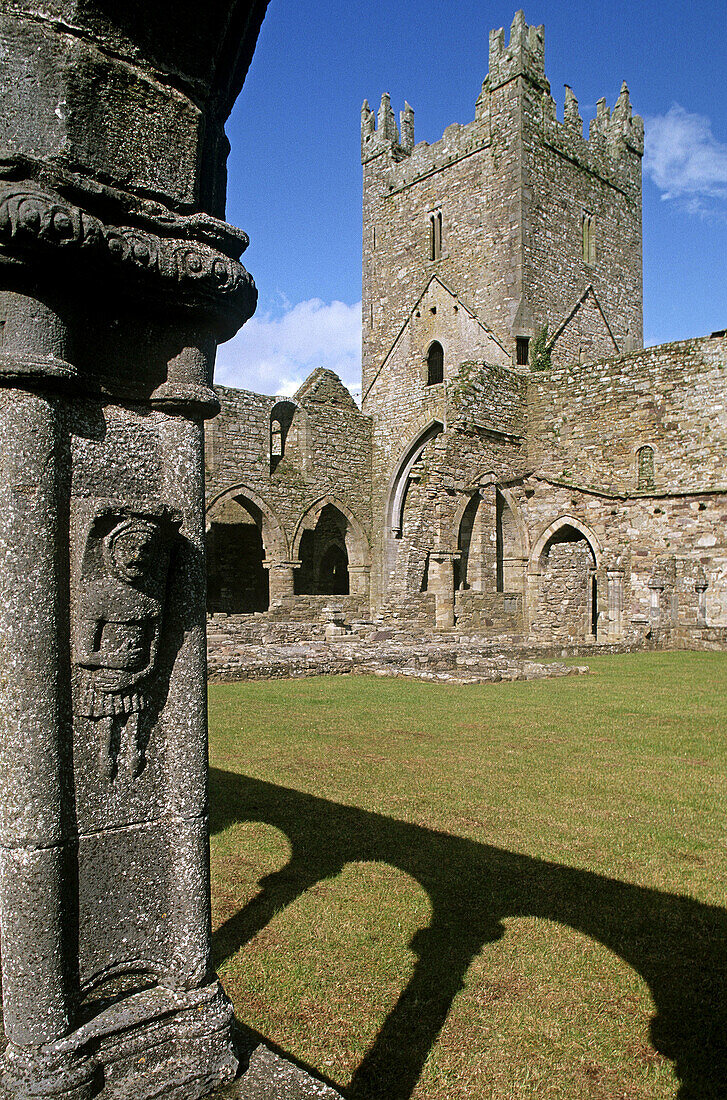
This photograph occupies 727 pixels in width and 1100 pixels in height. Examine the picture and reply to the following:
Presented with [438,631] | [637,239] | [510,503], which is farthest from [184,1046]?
[637,239]

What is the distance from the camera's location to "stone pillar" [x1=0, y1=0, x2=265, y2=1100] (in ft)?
5.22

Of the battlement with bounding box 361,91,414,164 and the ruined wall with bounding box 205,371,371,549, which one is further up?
the battlement with bounding box 361,91,414,164

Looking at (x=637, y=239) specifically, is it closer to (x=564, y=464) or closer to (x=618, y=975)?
(x=564, y=464)

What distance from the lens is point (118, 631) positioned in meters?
1.68

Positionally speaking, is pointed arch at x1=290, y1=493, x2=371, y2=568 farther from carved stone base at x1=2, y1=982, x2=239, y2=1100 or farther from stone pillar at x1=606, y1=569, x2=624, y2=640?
carved stone base at x1=2, y1=982, x2=239, y2=1100

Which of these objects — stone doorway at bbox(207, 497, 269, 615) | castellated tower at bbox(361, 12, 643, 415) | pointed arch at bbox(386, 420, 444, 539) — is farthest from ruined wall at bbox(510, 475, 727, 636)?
stone doorway at bbox(207, 497, 269, 615)

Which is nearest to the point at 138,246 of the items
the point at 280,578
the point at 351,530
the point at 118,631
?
the point at 118,631

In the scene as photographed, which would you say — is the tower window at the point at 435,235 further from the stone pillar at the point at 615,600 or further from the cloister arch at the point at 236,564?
the stone pillar at the point at 615,600

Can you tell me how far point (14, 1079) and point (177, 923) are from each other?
1.33 ft

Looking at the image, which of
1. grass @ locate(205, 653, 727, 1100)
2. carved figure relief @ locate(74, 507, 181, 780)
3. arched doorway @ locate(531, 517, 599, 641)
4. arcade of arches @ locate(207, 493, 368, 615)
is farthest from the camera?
arcade of arches @ locate(207, 493, 368, 615)

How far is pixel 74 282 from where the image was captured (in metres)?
1.66

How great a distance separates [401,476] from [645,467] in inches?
300

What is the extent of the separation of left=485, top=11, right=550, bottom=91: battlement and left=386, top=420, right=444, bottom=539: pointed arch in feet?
36.4

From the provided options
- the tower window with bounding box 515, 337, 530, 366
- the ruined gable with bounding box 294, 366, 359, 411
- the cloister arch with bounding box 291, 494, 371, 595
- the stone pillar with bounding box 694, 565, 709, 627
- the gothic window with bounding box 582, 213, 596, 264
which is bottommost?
the stone pillar with bounding box 694, 565, 709, 627
